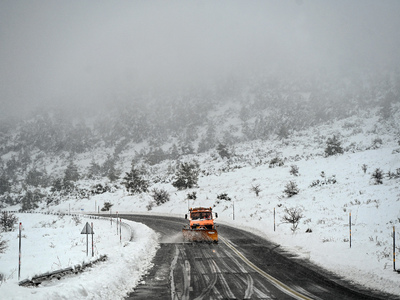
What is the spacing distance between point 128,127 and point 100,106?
51.5 metres

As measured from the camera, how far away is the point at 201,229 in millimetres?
16234

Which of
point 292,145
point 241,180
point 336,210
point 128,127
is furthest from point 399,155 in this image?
point 128,127

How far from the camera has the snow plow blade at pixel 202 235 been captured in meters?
15.7

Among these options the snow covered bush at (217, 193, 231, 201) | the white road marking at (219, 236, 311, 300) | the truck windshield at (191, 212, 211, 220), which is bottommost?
the snow covered bush at (217, 193, 231, 201)

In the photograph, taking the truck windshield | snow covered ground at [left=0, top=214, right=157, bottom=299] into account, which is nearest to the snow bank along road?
snow covered ground at [left=0, top=214, right=157, bottom=299]

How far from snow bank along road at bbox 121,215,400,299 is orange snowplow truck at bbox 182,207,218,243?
1.63 meters

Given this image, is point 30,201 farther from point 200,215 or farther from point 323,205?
point 323,205

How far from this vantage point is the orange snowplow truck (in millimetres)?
15820

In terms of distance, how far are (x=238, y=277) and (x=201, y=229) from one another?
7320mm

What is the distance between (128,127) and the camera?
467ft

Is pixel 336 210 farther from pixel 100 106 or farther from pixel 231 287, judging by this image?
pixel 100 106

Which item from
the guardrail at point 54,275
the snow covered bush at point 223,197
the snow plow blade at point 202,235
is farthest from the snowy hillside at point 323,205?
the guardrail at point 54,275

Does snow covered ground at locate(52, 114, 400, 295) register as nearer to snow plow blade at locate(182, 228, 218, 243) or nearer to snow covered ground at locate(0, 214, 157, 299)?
snow plow blade at locate(182, 228, 218, 243)

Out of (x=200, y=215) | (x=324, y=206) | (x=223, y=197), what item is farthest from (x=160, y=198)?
(x=324, y=206)
